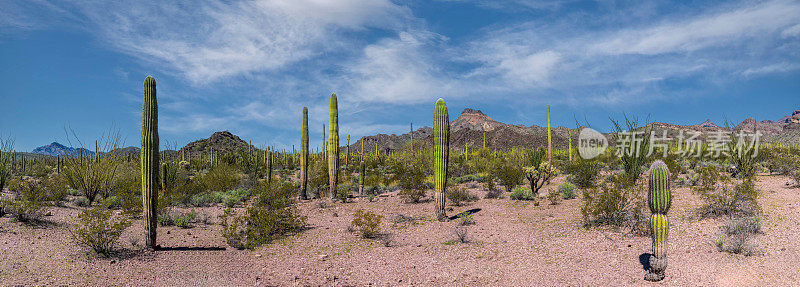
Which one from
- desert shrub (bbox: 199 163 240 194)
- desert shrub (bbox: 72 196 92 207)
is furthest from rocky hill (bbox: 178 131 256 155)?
desert shrub (bbox: 72 196 92 207)

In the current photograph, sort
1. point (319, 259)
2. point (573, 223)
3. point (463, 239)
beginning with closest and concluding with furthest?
point (319, 259), point (463, 239), point (573, 223)

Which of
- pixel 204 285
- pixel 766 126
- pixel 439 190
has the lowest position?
pixel 204 285

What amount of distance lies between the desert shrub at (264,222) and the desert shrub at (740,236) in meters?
9.32

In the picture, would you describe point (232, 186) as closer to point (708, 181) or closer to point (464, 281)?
point (464, 281)

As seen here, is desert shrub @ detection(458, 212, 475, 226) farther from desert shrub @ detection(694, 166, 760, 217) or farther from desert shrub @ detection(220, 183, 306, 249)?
desert shrub @ detection(694, 166, 760, 217)

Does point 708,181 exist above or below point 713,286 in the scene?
above

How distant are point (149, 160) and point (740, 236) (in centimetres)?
1176

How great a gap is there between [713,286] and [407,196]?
10.8 meters

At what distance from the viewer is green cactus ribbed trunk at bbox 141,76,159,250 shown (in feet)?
27.8

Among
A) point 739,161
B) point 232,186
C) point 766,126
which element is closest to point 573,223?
point 739,161

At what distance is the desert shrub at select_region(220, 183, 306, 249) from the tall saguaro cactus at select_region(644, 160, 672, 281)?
797 centimetres

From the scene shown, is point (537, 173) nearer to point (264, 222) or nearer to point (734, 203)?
point (734, 203)

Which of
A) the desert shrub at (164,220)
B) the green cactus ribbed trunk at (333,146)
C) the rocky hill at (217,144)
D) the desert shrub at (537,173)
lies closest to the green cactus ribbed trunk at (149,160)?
the desert shrub at (164,220)

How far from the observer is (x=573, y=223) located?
993cm
